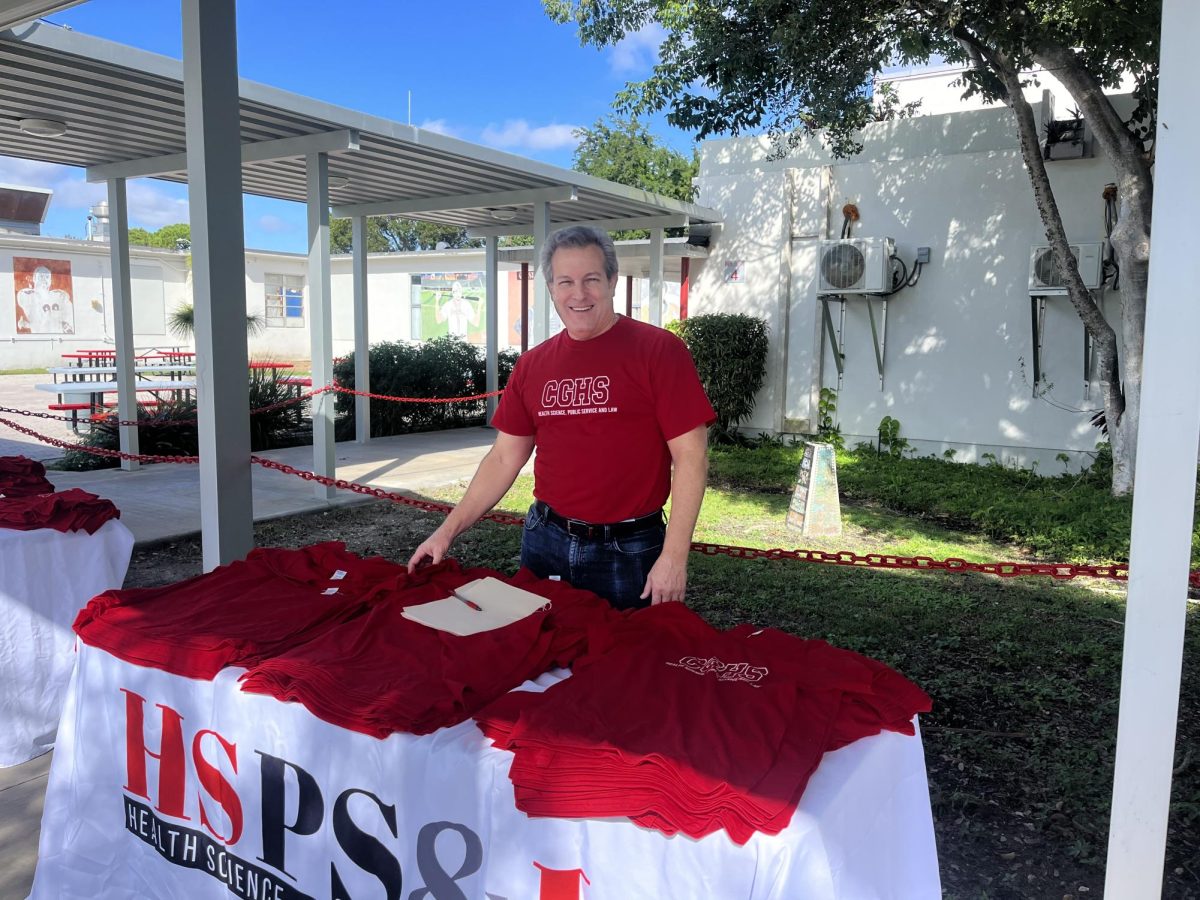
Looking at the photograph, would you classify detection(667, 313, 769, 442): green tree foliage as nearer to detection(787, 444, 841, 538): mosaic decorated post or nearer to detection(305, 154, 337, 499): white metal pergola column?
detection(787, 444, 841, 538): mosaic decorated post

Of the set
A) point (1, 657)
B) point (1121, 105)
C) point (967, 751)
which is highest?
point (1121, 105)

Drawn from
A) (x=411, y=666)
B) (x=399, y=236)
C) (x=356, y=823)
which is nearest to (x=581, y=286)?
(x=411, y=666)

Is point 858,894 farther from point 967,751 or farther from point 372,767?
point 967,751

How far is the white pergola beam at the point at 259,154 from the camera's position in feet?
23.7

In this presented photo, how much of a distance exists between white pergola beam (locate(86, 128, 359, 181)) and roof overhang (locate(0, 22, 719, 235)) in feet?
0.03

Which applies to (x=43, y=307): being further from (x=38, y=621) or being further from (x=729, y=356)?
(x=38, y=621)

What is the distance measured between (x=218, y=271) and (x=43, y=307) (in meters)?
25.8

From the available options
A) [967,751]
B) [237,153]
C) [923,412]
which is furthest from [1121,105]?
[237,153]

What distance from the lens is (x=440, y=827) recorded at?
1.63 m

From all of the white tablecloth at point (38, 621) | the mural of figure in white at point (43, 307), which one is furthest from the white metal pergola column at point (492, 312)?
the mural of figure in white at point (43, 307)

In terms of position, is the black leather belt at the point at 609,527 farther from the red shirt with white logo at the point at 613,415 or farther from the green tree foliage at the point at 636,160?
the green tree foliage at the point at 636,160

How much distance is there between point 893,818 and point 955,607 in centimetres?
433

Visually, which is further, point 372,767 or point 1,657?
point 1,657

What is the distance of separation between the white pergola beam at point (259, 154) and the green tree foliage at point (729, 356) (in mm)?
5602
